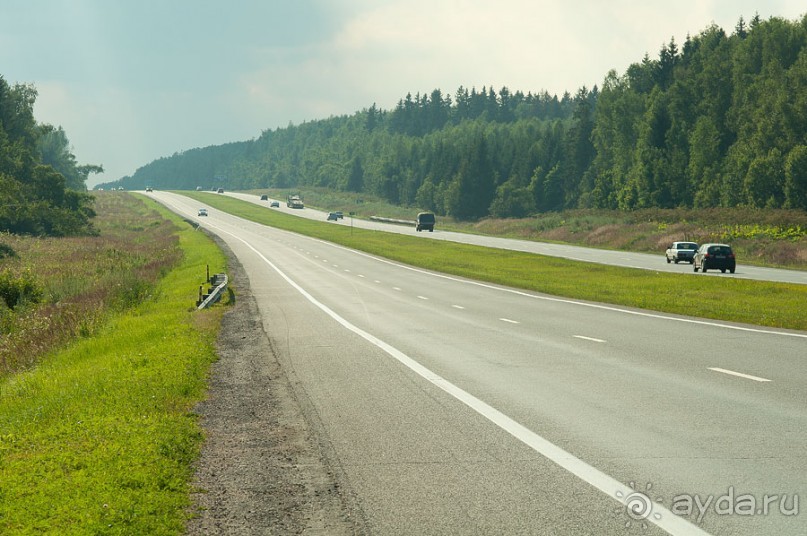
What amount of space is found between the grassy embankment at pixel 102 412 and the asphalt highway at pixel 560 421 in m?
1.52

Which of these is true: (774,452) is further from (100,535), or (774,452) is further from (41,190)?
(41,190)

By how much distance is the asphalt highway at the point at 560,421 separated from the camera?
21.1 ft

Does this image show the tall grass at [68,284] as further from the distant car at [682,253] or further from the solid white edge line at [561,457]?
the distant car at [682,253]

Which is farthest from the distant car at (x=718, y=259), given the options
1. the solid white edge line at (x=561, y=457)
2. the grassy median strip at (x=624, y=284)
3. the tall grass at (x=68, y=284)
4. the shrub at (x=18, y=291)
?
the solid white edge line at (x=561, y=457)

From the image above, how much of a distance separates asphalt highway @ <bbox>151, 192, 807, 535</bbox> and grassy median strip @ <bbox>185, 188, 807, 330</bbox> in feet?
9.87

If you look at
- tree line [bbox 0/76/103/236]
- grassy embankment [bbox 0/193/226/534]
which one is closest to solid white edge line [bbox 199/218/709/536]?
grassy embankment [bbox 0/193/226/534]

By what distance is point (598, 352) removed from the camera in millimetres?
15695

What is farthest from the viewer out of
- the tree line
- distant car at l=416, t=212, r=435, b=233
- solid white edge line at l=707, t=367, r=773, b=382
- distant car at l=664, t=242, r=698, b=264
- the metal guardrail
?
distant car at l=416, t=212, r=435, b=233

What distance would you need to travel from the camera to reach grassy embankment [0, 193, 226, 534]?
6594 millimetres

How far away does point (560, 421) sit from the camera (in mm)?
9664

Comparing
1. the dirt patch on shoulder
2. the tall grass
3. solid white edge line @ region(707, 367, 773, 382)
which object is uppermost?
solid white edge line @ region(707, 367, 773, 382)

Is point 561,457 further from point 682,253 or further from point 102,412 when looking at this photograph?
point 682,253

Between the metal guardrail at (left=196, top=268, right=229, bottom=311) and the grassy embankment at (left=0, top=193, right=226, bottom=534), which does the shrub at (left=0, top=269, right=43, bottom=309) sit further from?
the metal guardrail at (left=196, top=268, right=229, bottom=311)

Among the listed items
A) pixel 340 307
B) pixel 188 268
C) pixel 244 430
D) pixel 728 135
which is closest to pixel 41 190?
pixel 188 268
